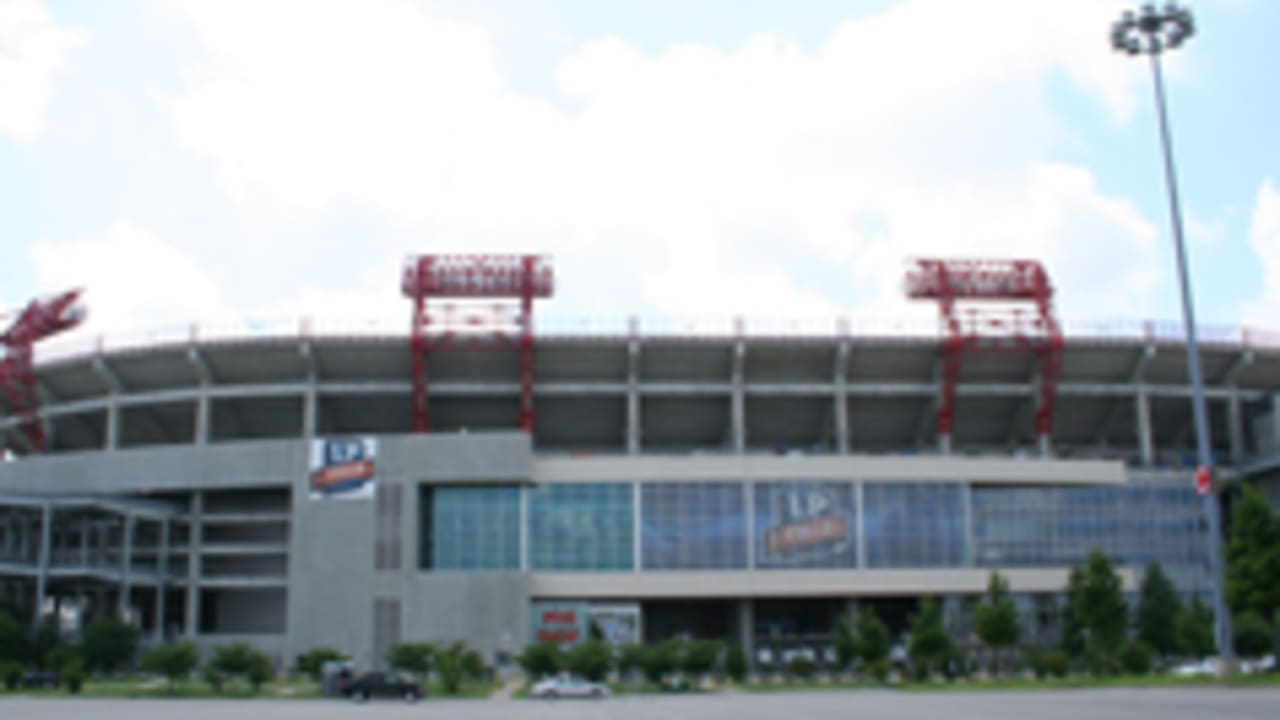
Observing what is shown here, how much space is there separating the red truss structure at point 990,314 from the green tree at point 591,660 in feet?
105

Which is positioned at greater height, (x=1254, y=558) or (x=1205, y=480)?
(x=1205, y=480)

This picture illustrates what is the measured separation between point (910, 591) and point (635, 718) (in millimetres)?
40325

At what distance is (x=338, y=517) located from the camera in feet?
215

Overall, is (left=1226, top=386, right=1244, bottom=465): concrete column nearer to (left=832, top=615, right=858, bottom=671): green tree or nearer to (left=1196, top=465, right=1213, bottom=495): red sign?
(left=832, top=615, right=858, bottom=671): green tree

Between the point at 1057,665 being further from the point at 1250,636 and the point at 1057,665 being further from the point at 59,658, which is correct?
the point at 59,658

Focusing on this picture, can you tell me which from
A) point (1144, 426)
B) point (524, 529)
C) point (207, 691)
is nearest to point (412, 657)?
point (207, 691)

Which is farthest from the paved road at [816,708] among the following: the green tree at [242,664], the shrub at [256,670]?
the green tree at [242,664]

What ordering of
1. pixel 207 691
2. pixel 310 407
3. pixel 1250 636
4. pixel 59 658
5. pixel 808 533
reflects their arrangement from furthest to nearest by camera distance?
1. pixel 310 407
2. pixel 808 533
3. pixel 1250 636
4. pixel 59 658
5. pixel 207 691

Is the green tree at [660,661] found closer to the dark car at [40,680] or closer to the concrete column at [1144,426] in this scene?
the dark car at [40,680]

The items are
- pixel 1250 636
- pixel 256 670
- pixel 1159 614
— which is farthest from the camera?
pixel 1159 614

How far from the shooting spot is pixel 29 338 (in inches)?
3078

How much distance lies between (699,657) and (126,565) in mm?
35977

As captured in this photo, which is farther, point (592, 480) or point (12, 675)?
point (592, 480)

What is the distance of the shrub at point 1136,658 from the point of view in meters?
52.7
